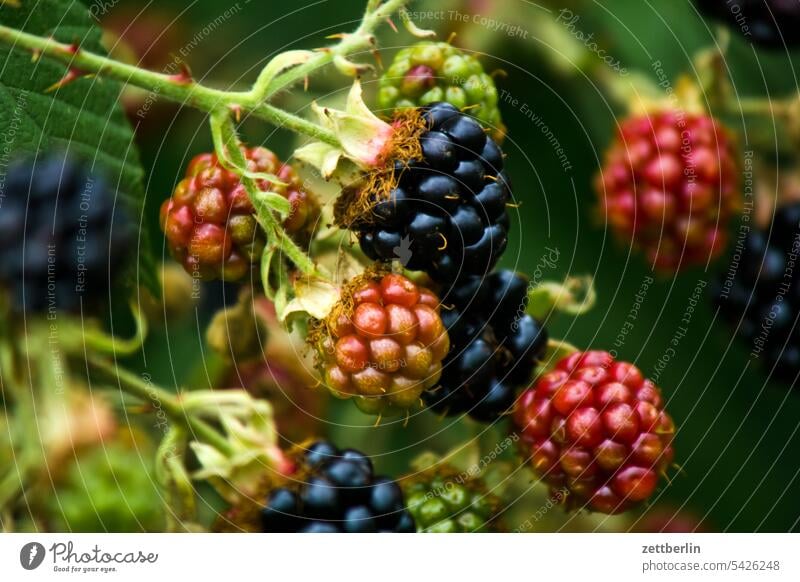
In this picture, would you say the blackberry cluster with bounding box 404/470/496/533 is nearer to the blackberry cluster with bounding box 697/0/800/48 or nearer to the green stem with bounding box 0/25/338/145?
the green stem with bounding box 0/25/338/145

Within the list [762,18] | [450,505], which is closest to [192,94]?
[450,505]

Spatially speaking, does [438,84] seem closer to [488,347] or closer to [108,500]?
[488,347]
